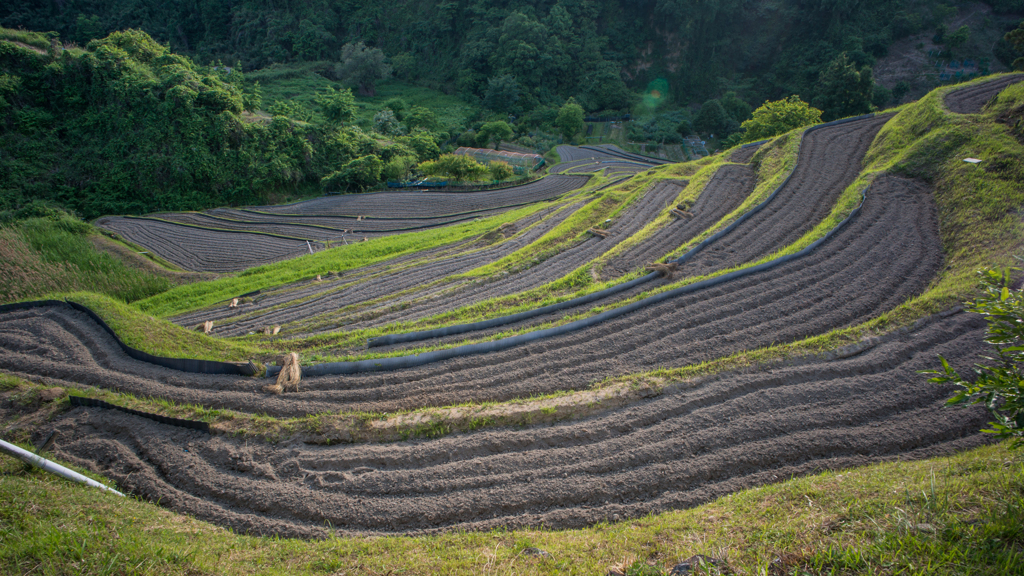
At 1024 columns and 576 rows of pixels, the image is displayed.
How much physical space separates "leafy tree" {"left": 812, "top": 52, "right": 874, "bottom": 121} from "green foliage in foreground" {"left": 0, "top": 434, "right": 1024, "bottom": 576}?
191 ft

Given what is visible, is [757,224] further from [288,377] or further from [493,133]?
[493,133]

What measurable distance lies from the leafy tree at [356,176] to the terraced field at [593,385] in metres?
29.6

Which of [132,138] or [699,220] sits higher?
[132,138]

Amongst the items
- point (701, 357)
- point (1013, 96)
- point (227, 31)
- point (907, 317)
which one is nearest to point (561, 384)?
point (701, 357)

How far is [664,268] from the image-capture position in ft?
48.7

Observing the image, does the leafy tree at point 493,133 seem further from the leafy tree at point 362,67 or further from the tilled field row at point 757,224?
the tilled field row at point 757,224

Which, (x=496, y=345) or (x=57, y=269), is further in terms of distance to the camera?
(x=57, y=269)

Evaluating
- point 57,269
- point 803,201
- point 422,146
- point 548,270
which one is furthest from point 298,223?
point 803,201

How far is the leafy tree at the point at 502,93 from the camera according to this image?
7319cm

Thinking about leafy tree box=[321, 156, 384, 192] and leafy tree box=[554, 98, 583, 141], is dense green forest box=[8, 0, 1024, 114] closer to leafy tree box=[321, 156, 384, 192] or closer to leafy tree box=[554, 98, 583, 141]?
leafy tree box=[554, 98, 583, 141]

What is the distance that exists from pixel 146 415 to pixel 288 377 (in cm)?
291

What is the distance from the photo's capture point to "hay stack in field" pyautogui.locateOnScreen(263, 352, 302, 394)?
10.3 metres

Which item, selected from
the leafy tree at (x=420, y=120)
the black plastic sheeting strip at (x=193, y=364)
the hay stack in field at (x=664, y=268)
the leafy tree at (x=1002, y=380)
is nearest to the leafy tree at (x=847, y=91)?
the hay stack in field at (x=664, y=268)

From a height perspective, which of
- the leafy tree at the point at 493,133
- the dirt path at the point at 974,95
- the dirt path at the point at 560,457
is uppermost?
the leafy tree at the point at 493,133
